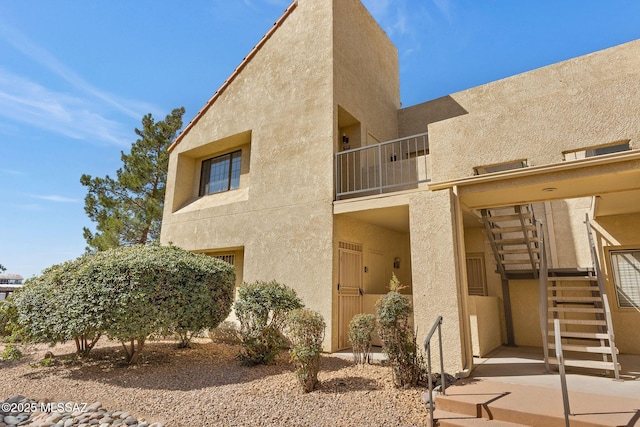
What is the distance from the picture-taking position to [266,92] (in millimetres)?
10500

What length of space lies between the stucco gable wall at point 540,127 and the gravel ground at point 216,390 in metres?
4.26

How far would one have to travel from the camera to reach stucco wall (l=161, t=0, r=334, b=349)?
829 cm

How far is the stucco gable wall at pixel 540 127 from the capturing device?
510 centimetres

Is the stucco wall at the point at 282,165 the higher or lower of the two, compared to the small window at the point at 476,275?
higher

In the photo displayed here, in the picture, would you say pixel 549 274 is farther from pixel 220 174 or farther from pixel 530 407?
pixel 220 174

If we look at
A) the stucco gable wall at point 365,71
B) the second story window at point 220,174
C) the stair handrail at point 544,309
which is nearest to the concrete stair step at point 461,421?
the stair handrail at point 544,309

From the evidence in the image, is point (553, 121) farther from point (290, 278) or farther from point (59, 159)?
point (59, 159)

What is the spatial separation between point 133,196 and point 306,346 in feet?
58.1

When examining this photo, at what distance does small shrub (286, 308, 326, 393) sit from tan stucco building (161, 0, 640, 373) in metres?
1.96

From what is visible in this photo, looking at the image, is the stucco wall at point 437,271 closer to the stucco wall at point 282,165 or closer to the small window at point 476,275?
the stucco wall at point 282,165

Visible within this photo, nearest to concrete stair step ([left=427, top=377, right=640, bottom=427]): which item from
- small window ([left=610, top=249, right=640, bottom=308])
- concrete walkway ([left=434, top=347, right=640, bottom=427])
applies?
concrete walkway ([left=434, top=347, right=640, bottom=427])

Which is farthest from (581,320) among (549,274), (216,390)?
(216,390)

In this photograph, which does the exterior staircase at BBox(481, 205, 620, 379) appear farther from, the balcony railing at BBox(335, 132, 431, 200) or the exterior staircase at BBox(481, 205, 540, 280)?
the balcony railing at BBox(335, 132, 431, 200)

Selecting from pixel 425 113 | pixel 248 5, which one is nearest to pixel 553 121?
pixel 425 113
